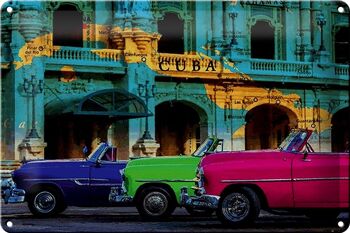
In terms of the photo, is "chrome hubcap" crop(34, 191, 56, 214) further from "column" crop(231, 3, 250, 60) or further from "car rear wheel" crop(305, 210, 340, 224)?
"column" crop(231, 3, 250, 60)

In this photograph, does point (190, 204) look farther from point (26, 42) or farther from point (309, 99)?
point (26, 42)

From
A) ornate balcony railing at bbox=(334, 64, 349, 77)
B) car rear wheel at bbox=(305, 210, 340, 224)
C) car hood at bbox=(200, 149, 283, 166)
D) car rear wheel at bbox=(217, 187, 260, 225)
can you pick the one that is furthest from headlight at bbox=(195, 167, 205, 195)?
ornate balcony railing at bbox=(334, 64, 349, 77)

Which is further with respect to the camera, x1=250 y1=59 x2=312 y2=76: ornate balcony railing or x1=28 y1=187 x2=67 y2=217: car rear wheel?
x1=250 y1=59 x2=312 y2=76: ornate balcony railing

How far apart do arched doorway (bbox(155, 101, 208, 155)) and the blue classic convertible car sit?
5450 millimetres

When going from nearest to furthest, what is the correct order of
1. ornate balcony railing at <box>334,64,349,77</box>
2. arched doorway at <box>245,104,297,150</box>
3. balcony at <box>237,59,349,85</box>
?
ornate balcony railing at <box>334,64,349,77</box> < arched doorway at <box>245,104,297,150</box> < balcony at <box>237,59,349,85</box>

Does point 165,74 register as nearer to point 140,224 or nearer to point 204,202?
point 140,224

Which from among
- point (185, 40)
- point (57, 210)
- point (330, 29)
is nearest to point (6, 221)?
point (57, 210)

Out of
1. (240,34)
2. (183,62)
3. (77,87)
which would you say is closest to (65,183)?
(183,62)

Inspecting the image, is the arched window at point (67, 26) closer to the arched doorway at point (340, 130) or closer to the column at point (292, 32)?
the column at point (292, 32)

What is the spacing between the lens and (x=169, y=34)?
29.8m

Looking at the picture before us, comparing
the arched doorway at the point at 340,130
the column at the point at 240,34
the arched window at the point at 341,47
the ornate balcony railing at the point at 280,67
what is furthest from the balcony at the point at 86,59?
the arched doorway at the point at 340,130

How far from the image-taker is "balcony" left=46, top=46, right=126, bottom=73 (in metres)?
27.1

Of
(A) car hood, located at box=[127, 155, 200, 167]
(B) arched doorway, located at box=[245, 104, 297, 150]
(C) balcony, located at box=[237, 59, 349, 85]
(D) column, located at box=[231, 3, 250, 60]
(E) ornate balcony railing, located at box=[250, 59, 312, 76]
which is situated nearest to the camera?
(A) car hood, located at box=[127, 155, 200, 167]

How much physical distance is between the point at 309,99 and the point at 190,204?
26.6 feet
